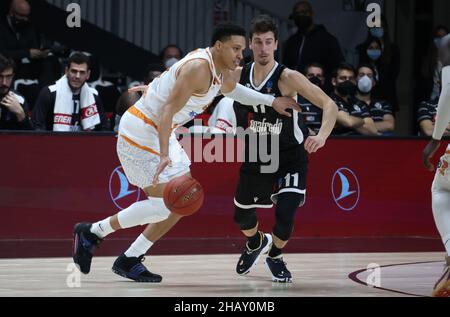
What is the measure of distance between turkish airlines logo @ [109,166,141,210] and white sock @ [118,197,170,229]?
317 cm

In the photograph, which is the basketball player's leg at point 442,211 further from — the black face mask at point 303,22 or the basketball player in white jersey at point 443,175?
the black face mask at point 303,22

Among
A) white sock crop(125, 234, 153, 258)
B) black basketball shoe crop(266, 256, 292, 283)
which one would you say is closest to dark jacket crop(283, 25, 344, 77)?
black basketball shoe crop(266, 256, 292, 283)

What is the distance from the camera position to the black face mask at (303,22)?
44.3ft

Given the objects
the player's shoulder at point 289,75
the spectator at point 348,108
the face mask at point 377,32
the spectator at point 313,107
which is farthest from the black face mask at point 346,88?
the player's shoulder at point 289,75

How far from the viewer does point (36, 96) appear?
12477mm

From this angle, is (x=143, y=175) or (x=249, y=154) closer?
(x=143, y=175)

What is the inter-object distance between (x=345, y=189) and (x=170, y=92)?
14.8 ft

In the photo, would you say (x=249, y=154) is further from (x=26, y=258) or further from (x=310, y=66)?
(x=310, y=66)

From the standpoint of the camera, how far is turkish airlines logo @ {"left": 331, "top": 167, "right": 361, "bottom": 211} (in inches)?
464

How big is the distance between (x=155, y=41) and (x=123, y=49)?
517 mm

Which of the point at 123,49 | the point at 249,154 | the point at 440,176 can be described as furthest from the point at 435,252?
the point at 123,49

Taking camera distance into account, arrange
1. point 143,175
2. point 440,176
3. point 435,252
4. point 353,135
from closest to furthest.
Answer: point 440,176, point 143,175, point 435,252, point 353,135

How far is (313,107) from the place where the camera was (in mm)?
12094

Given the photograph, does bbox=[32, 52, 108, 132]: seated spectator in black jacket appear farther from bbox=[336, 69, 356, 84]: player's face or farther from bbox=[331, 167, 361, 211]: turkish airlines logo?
bbox=[336, 69, 356, 84]: player's face
